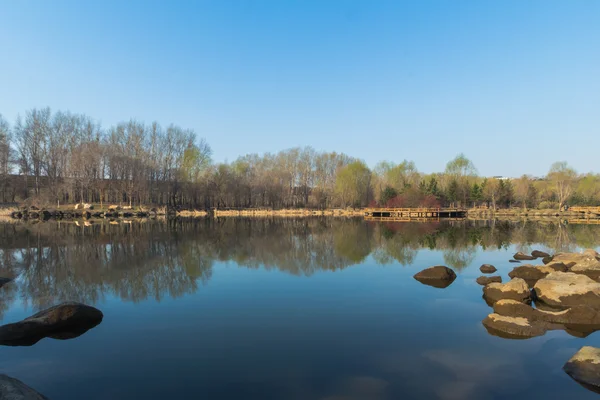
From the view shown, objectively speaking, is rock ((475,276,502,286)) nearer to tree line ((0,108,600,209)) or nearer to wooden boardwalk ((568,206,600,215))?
tree line ((0,108,600,209))

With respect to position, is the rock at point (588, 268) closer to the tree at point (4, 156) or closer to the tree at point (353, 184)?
the tree at point (353, 184)

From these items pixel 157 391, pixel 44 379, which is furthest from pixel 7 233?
pixel 157 391

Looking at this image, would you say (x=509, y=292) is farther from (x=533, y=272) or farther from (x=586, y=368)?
(x=586, y=368)

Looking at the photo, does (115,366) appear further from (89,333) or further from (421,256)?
(421,256)

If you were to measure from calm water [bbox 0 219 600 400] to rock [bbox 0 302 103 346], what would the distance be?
13.9 inches

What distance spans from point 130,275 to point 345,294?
31.2 ft

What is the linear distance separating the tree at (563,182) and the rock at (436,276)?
70.9 meters

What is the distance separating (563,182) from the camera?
7294cm

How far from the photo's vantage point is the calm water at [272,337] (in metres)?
6.55

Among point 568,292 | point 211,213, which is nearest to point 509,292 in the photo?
point 568,292

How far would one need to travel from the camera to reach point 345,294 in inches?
516

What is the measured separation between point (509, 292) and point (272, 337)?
7.86 metres

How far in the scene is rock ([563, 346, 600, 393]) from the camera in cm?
657

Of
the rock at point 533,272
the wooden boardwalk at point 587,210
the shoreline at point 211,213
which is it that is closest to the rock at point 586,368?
the rock at point 533,272
